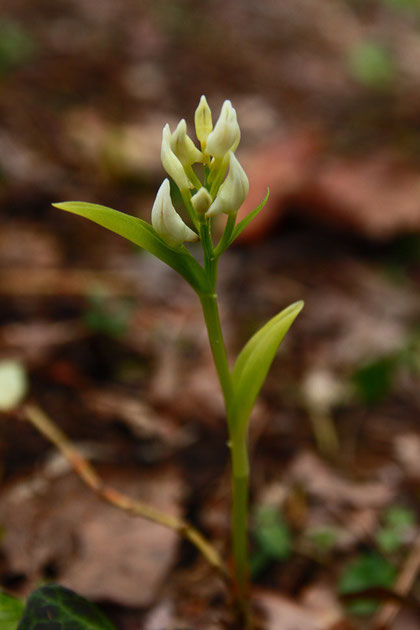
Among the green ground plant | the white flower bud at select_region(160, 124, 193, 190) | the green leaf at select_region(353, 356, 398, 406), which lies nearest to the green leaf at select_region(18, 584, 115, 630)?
the green ground plant

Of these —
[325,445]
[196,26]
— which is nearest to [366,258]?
[325,445]

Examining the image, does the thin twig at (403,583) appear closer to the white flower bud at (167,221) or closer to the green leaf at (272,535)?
the green leaf at (272,535)

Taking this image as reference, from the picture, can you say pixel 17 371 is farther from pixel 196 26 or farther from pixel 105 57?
pixel 196 26

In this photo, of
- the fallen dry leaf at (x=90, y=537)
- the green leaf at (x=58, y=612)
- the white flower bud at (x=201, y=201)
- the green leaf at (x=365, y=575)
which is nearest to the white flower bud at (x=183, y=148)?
the white flower bud at (x=201, y=201)

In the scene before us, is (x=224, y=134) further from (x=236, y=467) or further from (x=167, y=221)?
(x=236, y=467)

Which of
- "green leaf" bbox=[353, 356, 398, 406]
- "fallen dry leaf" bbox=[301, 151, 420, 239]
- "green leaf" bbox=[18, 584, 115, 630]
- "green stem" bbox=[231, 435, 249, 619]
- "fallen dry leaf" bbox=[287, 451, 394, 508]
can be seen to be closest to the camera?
"green leaf" bbox=[18, 584, 115, 630]

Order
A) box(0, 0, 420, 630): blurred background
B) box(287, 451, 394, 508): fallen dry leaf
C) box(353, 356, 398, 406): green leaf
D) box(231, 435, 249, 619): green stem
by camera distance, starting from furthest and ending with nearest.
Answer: box(353, 356, 398, 406): green leaf < box(287, 451, 394, 508): fallen dry leaf < box(0, 0, 420, 630): blurred background < box(231, 435, 249, 619): green stem

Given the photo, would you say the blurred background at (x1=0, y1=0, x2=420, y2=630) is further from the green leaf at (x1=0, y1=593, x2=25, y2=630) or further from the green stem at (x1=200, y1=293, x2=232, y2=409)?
the green stem at (x1=200, y1=293, x2=232, y2=409)
